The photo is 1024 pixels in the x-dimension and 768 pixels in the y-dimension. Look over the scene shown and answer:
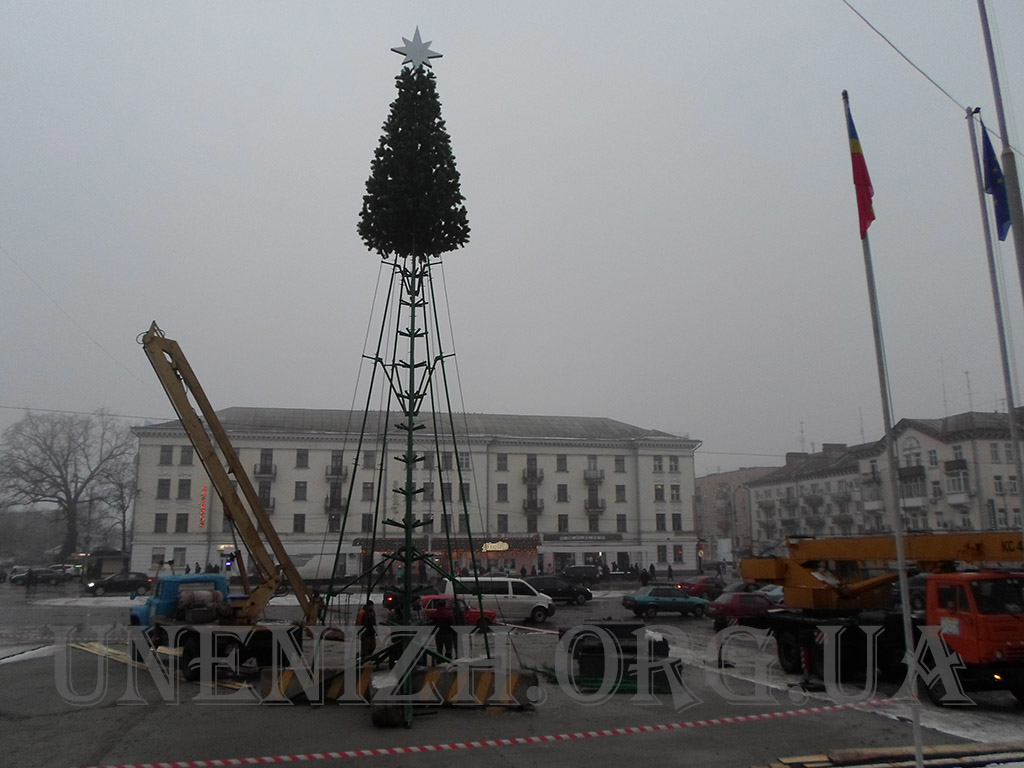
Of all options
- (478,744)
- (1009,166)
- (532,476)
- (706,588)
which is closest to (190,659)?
(478,744)

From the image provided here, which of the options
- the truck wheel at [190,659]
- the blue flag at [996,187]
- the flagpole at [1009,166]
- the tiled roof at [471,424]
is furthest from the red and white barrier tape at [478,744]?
the tiled roof at [471,424]

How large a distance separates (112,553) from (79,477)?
16.2 metres

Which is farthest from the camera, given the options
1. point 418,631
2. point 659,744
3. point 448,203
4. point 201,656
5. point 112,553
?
point 112,553

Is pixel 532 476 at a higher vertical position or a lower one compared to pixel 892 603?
higher

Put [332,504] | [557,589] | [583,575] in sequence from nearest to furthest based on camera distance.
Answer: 1. [557,589]
2. [583,575]
3. [332,504]

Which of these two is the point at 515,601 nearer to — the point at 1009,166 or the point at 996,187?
the point at 996,187

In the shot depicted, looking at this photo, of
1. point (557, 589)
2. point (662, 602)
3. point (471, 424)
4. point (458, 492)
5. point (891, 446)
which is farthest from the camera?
point (471, 424)

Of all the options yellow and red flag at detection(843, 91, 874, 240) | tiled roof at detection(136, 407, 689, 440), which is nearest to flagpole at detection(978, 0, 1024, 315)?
yellow and red flag at detection(843, 91, 874, 240)

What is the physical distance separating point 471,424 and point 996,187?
5703 centimetres

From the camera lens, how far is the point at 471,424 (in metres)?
67.1

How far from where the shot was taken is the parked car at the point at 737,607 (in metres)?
24.9

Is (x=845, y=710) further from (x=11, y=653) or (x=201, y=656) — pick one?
(x=11, y=653)

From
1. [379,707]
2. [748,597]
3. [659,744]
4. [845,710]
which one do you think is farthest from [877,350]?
[748,597]

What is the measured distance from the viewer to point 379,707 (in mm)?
11031
